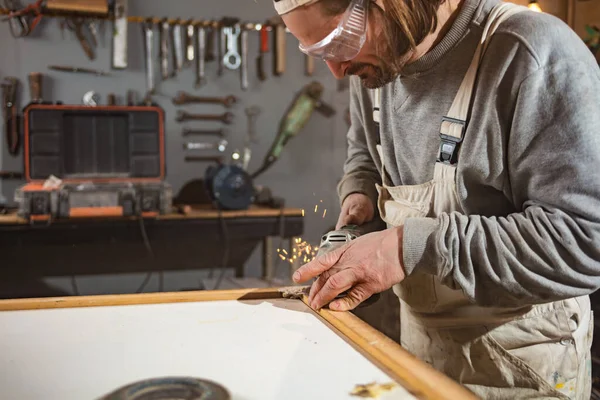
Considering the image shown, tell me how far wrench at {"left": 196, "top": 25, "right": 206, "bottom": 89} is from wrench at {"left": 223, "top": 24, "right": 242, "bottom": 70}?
5.8 inches

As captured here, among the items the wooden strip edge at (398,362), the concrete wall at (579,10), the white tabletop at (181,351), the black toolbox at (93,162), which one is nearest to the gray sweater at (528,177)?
the wooden strip edge at (398,362)

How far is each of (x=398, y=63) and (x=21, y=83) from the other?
119 inches

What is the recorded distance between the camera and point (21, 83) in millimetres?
3494

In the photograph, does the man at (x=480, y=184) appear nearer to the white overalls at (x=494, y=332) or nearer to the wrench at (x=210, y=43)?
the white overalls at (x=494, y=332)

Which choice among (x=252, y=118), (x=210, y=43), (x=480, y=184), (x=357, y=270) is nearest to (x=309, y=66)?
(x=252, y=118)

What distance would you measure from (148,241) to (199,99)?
1.11 metres

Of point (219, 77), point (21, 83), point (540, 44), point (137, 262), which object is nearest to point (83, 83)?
point (21, 83)

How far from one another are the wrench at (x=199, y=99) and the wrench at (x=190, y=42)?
23 cm

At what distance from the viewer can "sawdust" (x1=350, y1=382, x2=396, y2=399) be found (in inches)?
29.6

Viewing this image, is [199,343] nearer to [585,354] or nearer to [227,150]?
[585,354]

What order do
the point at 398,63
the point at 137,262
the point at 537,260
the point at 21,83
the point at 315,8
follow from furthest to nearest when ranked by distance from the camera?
the point at 137,262 < the point at 21,83 < the point at 398,63 < the point at 315,8 < the point at 537,260

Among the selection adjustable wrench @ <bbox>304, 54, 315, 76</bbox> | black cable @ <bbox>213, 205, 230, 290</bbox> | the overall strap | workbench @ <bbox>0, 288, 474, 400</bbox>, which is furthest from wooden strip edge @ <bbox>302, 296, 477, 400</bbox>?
adjustable wrench @ <bbox>304, 54, 315, 76</bbox>

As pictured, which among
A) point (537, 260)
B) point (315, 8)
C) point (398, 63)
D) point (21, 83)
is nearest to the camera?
point (537, 260)

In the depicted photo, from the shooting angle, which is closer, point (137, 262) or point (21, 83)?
point (21, 83)
